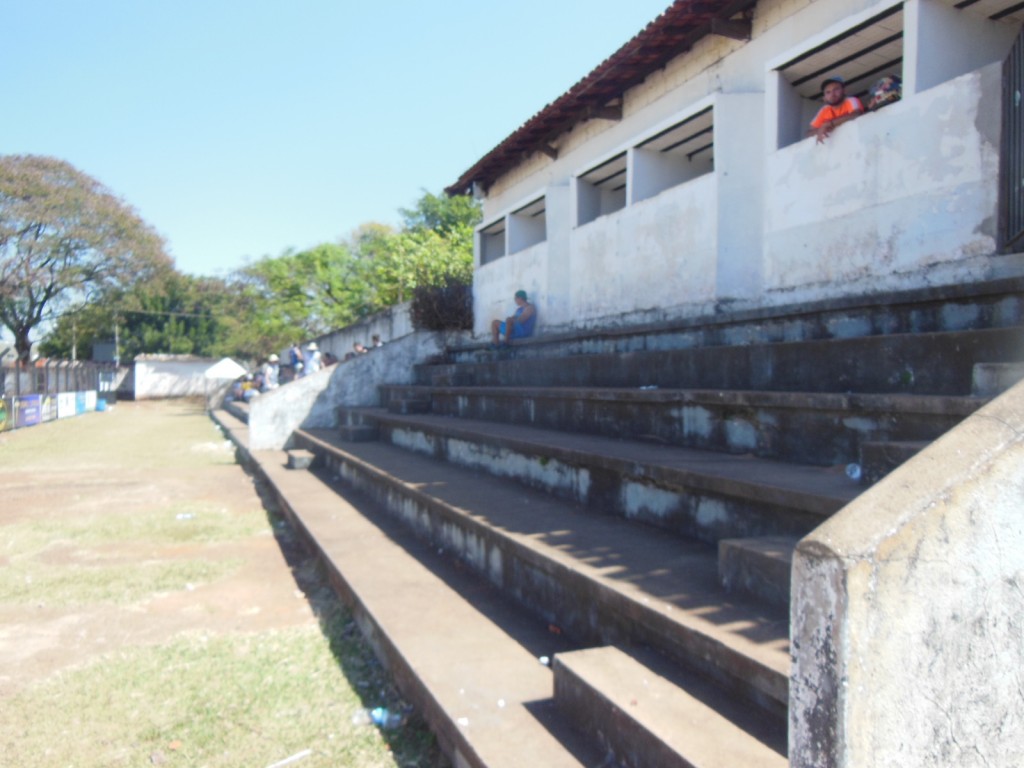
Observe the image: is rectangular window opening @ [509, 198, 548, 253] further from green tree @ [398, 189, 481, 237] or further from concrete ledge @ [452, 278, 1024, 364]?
green tree @ [398, 189, 481, 237]

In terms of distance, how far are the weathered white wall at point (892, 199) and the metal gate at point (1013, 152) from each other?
12cm

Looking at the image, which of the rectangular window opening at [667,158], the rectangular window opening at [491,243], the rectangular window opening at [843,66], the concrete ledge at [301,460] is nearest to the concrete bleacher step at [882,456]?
the rectangular window opening at [843,66]

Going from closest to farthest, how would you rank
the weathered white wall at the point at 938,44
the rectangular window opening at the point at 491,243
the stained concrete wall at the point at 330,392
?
the weathered white wall at the point at 938,44 < the stained concrete wall at the point at 330,392 < the rectangular window opening at the point at 491,243

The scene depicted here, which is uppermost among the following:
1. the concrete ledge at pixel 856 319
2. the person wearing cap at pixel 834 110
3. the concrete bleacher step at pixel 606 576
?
the person wearing cap at pixel 834 110

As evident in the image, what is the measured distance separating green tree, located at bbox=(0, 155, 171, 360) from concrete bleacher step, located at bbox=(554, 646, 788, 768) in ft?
117

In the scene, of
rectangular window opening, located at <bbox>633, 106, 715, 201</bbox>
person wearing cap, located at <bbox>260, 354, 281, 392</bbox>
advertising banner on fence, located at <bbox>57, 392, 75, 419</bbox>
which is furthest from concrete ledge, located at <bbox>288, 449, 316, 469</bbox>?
advertising banner on fence, located at <bbox>57, 392, 75, 419</bbox>

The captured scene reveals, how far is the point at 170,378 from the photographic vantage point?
45844 mm

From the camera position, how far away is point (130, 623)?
4727mm

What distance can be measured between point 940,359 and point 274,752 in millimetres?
3546

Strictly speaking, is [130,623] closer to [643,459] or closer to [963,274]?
[643,459]

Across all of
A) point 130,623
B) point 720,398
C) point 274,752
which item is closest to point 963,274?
point 720,398

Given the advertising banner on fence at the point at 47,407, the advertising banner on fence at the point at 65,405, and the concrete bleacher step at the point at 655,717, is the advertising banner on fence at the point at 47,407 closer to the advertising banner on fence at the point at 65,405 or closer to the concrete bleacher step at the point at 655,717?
the advertising banner on fence at the point at 65,405

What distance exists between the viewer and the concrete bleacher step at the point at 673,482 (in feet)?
10.5

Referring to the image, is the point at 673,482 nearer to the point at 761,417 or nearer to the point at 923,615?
the point at 761,417
